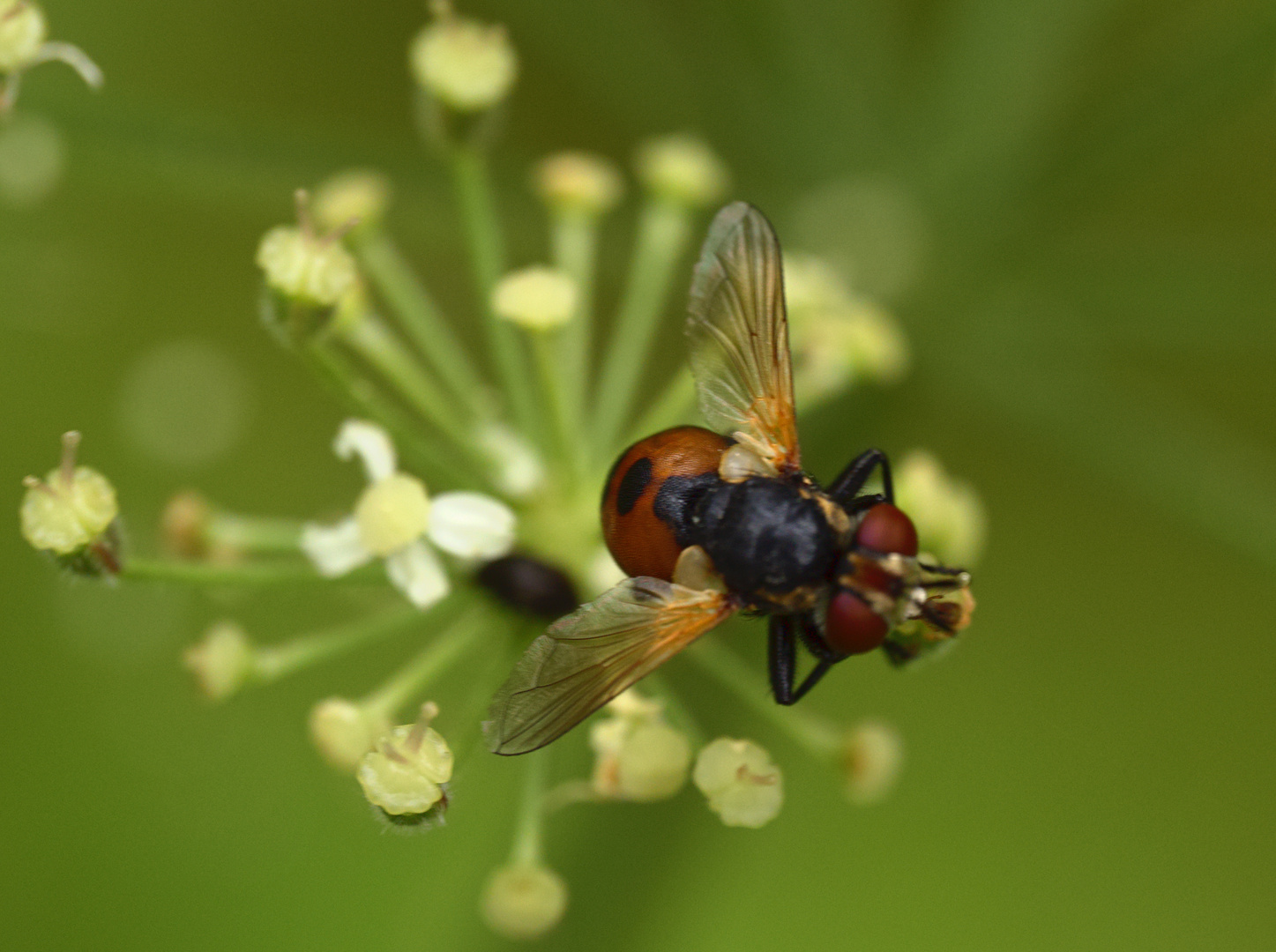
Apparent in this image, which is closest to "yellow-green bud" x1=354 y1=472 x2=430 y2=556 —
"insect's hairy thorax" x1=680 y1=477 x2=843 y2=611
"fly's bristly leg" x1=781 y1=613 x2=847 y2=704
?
"insect's hairy thorax" x1=680 y1=477 x2=843 y2=611

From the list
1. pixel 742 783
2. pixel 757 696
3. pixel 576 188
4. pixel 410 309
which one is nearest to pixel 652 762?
pixel 742 783

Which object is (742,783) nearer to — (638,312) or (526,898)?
(526,898)

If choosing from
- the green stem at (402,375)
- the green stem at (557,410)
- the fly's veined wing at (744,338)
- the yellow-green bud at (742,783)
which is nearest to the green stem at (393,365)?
the green stem at (402,375)

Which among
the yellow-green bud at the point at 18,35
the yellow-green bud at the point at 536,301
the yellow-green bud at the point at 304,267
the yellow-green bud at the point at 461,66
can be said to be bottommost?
the yellow-green bud at the point at 536,301

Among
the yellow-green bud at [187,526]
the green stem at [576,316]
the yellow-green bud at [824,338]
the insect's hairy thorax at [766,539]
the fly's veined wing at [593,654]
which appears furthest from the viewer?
the yellow-green bud at [824,338]

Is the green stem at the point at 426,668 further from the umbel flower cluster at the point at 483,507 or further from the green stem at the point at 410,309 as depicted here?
the green stem at the point at 410,309

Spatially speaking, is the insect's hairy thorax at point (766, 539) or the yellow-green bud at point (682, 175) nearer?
the insect's hairy thorax at point (766, 539)

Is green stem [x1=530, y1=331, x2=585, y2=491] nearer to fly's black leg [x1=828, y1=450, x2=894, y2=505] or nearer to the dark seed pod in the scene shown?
the dark seed pod

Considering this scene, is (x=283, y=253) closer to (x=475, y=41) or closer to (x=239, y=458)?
(x=475, y=41)
